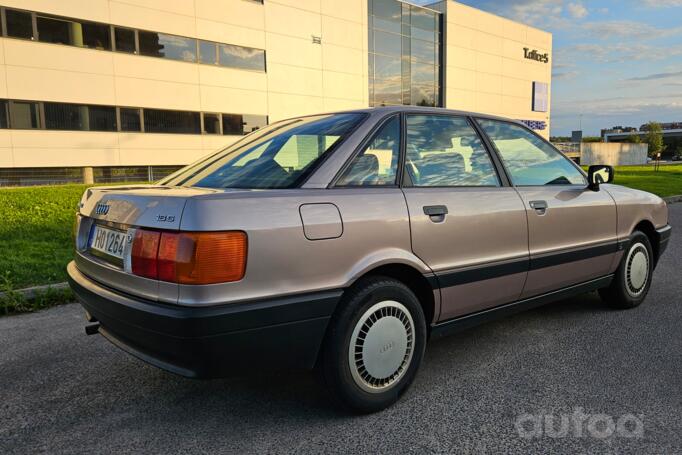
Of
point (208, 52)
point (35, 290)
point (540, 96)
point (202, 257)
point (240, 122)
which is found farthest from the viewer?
point (540, 96)

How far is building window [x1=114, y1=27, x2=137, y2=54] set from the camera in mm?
23094

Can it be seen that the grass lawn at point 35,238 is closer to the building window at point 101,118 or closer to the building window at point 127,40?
the building window at point 101,118

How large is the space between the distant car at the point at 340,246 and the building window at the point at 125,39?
23.0 metres

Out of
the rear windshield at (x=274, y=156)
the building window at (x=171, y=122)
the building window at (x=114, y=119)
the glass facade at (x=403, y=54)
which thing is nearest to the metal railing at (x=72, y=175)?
the building window at (x=114, y=119)

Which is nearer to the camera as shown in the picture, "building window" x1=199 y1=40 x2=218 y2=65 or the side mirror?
the side mirror

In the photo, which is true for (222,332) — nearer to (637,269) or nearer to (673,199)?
(637,269)

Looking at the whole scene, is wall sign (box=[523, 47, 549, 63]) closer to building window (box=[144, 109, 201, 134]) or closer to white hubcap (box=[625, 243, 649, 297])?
building window (box=[144, 109, 201, 134])

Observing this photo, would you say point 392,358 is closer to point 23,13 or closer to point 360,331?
point 360,331

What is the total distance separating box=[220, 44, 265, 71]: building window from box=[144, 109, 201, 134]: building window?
10.8ft

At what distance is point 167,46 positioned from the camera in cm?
2456

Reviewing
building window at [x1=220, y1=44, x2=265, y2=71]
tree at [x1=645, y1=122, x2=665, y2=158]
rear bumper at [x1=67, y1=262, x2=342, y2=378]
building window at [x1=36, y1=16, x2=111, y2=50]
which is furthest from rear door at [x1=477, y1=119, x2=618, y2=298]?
tree at [x1=645, y1=122, x2=665, y2=158]

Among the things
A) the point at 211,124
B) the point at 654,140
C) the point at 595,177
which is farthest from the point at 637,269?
the point at 654,140

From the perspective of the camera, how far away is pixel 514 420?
259 centimetres

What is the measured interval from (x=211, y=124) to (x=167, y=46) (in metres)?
4.17
